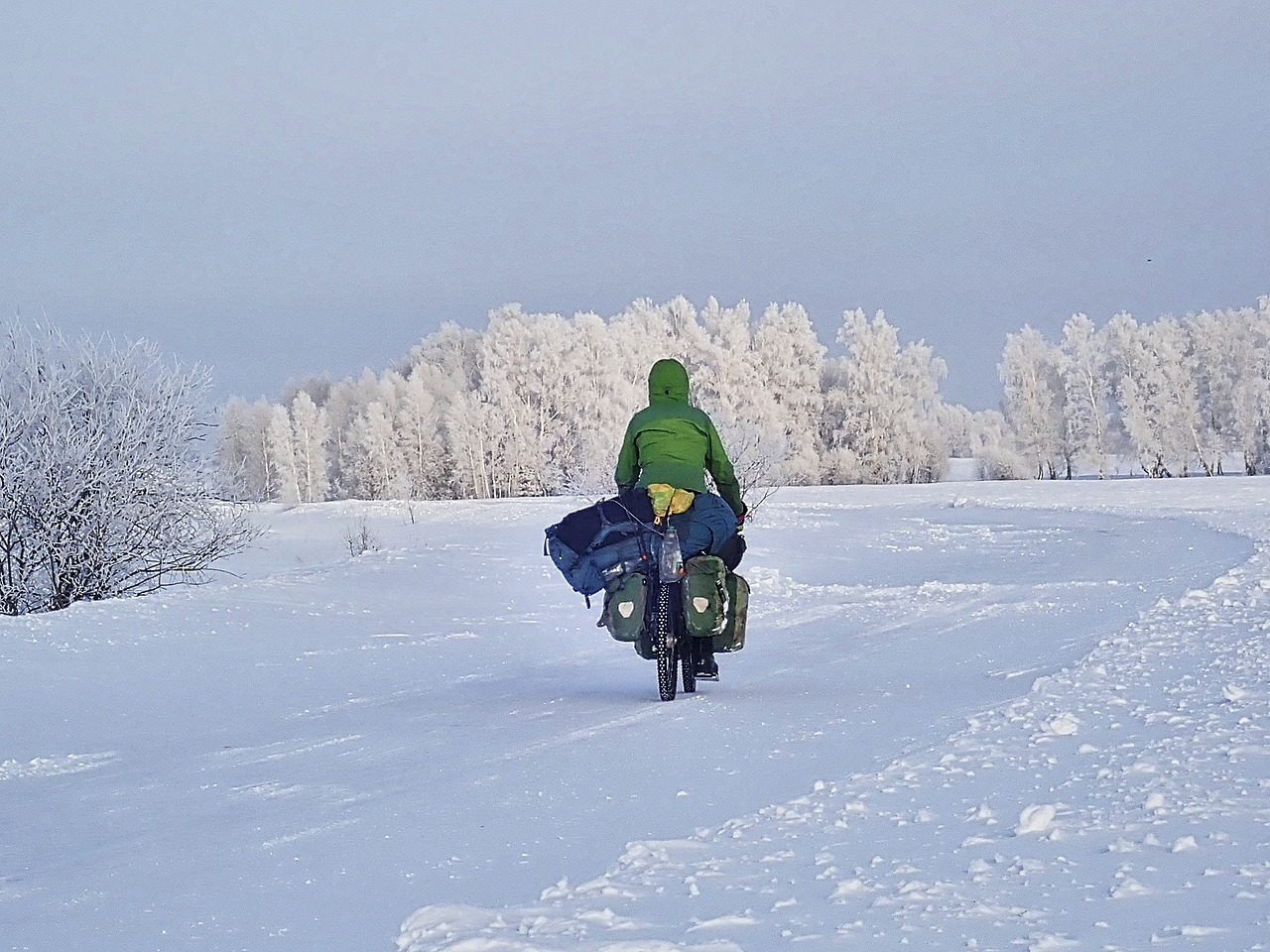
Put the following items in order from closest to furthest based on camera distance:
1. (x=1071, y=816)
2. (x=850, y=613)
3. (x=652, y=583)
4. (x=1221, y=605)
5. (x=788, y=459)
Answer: (x=1071, y=816)
(x=652, y=583)
(x=1221, y=605)
(x=850, y=613)
(x=788, y=459)

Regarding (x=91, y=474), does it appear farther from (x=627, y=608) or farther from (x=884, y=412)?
(x=884, y=412)

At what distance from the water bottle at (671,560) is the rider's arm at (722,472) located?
65 cm

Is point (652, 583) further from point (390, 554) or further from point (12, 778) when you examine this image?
point (390, 554)

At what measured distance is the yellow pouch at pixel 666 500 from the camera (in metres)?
8.17

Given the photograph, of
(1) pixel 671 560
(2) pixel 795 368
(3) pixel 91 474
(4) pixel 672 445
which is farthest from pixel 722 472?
(2) pixel 795 368

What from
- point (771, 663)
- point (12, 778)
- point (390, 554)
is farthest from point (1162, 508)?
point (12, 778)

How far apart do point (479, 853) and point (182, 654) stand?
874 centimetres

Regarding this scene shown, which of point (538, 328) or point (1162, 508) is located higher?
point (538, 328)

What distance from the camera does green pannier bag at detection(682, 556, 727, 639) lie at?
806 cm

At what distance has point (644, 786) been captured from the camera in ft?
17.6

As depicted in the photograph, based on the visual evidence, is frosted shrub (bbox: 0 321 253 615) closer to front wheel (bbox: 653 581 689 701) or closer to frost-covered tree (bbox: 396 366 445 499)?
front wheel (bbox: 653 581 689 701)

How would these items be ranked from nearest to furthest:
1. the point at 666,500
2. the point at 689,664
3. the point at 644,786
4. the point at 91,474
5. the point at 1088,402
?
1. the point at 644,786
2. the point at 666,500
3. the point at 689,664
4. the point at 91,474
5. the point at 1088,402

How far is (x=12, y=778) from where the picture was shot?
6895 millimetres

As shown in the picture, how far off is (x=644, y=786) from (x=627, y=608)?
2.72 meters
